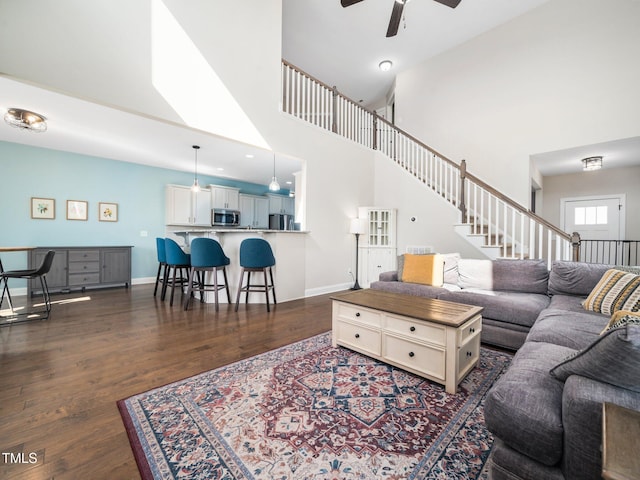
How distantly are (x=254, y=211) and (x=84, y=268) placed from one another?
3910 mm

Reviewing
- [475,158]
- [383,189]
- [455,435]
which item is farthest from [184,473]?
[475,158]

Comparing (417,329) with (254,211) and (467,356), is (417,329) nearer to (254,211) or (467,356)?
(467,356)

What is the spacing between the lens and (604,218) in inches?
217

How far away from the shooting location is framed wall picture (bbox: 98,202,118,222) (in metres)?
5.34

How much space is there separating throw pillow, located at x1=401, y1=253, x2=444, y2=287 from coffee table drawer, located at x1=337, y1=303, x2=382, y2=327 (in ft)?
4.65

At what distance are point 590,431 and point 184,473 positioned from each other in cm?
161

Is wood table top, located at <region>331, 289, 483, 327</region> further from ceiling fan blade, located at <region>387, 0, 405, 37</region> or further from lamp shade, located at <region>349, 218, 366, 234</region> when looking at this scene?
ceiling fan blade, located at <region>387, 0, 405, 37</region>

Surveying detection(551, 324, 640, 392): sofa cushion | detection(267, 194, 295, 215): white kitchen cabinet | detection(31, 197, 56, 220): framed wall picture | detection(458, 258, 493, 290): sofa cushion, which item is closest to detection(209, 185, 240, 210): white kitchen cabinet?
detection(267, 194, 295, 215): white kitchen cabinet

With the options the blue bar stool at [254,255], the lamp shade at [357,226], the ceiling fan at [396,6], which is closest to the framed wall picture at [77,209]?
the blue bar stool at [254,255]

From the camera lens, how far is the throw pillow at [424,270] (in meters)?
3.40

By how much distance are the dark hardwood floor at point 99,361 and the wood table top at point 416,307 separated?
808mm

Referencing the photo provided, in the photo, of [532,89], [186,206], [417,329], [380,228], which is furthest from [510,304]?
[186,206]

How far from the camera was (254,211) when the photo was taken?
7594mm

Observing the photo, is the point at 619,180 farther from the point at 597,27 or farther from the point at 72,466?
the point at 72,466
